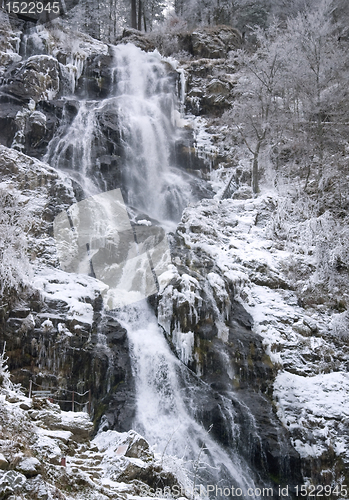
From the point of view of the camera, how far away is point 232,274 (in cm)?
1212

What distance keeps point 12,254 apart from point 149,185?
8.44 metres

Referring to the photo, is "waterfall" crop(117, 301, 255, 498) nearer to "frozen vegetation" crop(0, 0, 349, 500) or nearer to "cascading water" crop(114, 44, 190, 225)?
"frozen vegetation" crop(0, 0, 349, 500)

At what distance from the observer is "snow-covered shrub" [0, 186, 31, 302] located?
9930 millimetres

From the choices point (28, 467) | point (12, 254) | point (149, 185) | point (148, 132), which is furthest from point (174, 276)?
point (148, 132)

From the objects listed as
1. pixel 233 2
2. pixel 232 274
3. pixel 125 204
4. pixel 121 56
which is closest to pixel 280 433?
pixel 232 274

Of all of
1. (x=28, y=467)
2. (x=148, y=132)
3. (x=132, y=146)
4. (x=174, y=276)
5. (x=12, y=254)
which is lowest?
(x=28, y=467)

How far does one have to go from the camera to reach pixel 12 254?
399 inches

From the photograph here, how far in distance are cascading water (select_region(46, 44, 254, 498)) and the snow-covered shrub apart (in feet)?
8.76

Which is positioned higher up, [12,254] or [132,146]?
[132,146]

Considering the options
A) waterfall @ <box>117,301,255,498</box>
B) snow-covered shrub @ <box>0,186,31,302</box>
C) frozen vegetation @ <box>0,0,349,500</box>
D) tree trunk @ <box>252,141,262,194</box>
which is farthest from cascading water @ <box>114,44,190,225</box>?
waterfall @ <box>117,301,255,498</box>

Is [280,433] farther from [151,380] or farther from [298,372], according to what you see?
[151,380]
